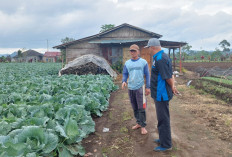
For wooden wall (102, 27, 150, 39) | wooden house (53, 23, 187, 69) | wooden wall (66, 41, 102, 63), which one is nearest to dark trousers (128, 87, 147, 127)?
wooden house (53, 23, 187, 69)

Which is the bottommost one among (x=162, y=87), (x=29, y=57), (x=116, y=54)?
(x=162, y=87)

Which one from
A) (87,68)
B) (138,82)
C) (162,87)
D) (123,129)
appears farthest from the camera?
(87,68)

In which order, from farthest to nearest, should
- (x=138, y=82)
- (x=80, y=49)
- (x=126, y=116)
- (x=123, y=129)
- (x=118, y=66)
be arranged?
(x=80, y=49)
(x=118, y=66)
(x=126, y=116)
(x=123, y=129)
(x=138, y=82)

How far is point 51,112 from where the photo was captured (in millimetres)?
3758

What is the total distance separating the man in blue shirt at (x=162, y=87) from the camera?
3.10 meters

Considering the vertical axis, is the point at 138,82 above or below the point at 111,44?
below

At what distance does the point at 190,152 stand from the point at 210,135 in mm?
992

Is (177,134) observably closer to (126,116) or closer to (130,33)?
(126,116)

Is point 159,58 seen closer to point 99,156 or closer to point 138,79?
point 138,79

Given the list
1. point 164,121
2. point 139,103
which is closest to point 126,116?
point 139,103

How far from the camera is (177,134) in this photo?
411 centimetres

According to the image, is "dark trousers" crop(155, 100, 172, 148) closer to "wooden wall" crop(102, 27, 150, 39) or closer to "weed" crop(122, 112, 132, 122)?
"weed" crop(122, 112, 132, 122)

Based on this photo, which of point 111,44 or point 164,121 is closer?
point 164,121

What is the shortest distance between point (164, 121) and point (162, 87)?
59 cm
